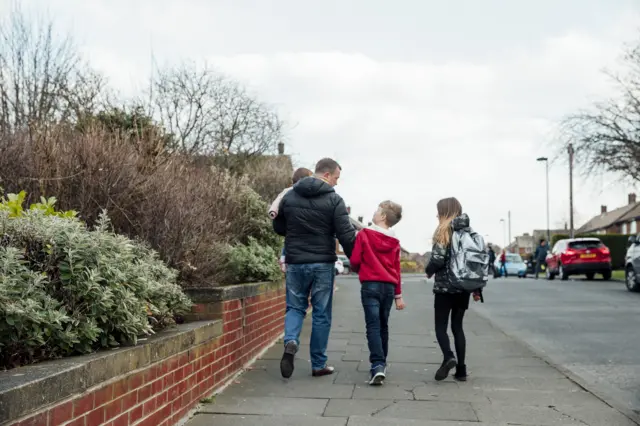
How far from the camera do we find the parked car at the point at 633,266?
18.3 m

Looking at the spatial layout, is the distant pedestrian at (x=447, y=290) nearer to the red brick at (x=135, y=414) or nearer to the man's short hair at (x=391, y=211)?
the man's short hair at (x=391, y=211)

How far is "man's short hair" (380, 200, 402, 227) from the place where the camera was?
6.44 m

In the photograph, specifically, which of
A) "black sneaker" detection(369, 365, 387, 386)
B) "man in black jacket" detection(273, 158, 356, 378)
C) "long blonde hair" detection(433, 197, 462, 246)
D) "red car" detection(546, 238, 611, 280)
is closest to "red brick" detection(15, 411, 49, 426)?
"man in black jacket" detection(273, 158, 356, 378)

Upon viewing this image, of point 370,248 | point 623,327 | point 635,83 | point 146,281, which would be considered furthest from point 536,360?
point 635,83

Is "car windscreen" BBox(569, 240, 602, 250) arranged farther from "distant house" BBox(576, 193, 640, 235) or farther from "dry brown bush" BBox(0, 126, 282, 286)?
"distant house" BBox(576, 193, 640, 235)

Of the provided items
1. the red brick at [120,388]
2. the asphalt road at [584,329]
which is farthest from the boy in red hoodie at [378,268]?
the red brick at [120,388]

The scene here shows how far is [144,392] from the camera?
4.01 metres

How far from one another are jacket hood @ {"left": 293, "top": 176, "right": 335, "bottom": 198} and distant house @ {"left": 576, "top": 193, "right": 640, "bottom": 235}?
202 ft

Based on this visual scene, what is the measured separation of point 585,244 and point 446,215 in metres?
22.4

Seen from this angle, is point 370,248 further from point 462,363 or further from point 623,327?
point 623,327

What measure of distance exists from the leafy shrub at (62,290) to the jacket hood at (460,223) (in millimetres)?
3186

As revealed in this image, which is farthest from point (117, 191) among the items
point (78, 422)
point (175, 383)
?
point (78, 422)

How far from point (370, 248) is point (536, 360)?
2.59 m

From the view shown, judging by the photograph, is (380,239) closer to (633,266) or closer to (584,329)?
(584,329)
